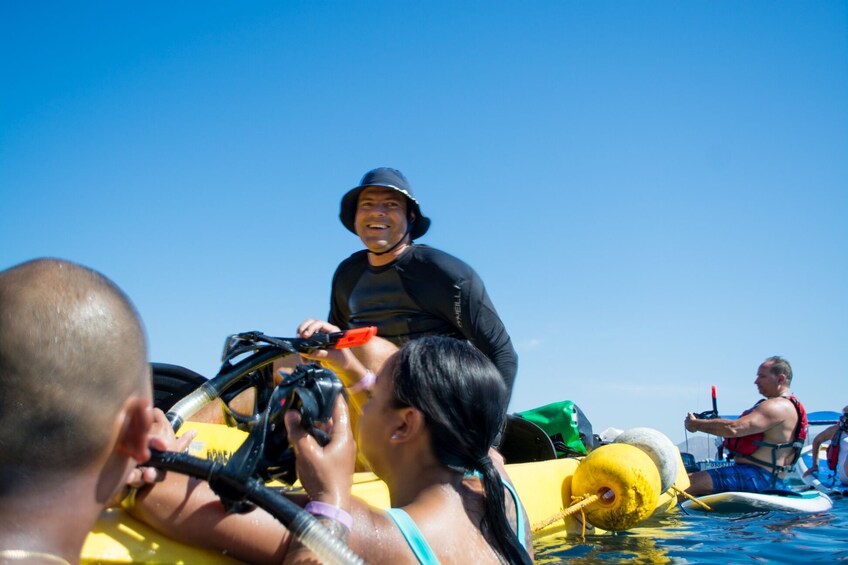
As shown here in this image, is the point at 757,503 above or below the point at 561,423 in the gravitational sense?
below

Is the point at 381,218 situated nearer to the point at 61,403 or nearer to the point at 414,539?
the point at 414,539

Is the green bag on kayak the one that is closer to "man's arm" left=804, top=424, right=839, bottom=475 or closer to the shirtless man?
the shirtless man

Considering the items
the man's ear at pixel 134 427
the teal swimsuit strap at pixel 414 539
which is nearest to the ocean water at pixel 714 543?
the teal swimsuit strap at pixel 414 539

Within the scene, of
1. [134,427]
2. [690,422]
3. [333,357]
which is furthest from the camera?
[690,422]

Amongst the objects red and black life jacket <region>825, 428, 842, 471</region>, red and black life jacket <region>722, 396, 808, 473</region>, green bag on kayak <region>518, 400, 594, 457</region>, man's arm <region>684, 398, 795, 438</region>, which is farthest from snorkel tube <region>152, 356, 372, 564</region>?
red and black life jacket <region>825, 428, 842, 471</region>

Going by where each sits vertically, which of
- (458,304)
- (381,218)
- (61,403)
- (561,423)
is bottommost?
(561,423)

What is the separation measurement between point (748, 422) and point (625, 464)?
5000mm

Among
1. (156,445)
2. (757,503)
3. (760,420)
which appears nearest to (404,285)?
(156,445)

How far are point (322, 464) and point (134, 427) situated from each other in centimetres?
56

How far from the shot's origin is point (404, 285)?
163 inches

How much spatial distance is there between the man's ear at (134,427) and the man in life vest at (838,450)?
11.5 m

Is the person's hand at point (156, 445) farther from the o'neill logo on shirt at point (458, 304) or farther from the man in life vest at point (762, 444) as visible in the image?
the man in life vest at point (762, 444)

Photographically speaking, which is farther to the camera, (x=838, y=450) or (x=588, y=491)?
(x=838, y=450)

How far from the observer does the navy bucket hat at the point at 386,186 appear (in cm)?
432
